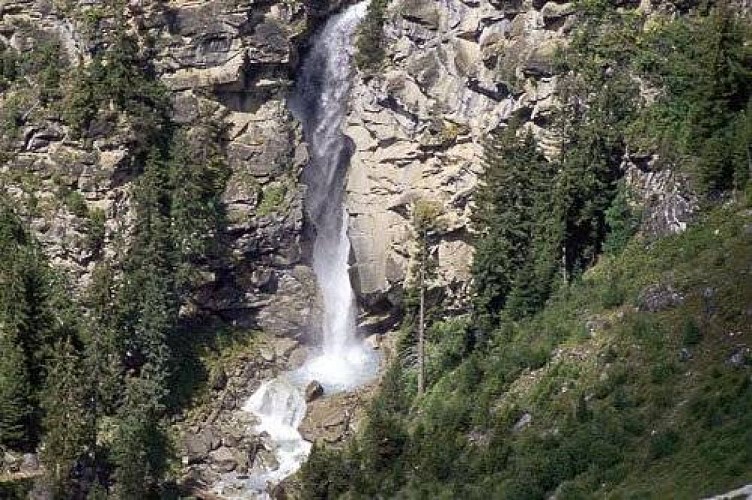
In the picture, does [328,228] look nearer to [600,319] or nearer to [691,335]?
[600,319]

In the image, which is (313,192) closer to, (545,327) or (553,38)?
(553,38)

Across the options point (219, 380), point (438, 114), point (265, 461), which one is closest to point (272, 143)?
point (438, 114)

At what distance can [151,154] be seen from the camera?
73.6 meters

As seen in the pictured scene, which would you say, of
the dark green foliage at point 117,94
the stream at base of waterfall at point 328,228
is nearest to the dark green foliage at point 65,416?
the stream at base of waterfall at point 328,228

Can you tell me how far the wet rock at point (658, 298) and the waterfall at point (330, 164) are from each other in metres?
31.7

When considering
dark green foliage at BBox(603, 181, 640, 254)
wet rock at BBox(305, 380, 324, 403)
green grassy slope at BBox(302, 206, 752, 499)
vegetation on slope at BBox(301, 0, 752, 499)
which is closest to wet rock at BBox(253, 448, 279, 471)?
wet rock at BBox(305, 380, 324, 403)

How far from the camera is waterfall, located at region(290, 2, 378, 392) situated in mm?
76688

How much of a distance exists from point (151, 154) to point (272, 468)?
2224 centimetres

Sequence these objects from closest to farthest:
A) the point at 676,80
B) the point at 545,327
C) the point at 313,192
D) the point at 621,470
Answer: the point at 621,470 < the point at 545,327 < the point at 676,80 < the point at 313,192

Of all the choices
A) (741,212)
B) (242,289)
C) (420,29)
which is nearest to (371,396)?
(242,289)

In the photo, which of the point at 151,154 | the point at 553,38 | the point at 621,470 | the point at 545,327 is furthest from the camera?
the point at 151,154

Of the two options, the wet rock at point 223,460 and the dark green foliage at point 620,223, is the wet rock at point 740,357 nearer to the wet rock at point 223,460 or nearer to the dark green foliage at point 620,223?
the dark green foliage at point 620,223

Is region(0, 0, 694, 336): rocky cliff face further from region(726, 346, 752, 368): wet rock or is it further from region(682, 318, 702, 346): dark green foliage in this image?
region(726, 346, 752, 368): wet rock

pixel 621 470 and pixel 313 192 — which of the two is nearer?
pixel 621 470
